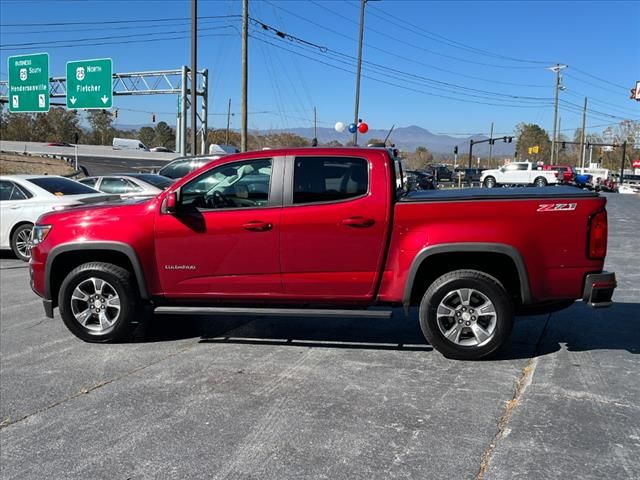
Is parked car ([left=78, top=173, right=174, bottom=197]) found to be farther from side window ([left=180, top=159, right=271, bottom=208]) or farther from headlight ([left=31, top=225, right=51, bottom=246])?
side window ([left=180, top=159, right=271, bottom=208])

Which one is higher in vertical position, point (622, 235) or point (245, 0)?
point (245, 0)

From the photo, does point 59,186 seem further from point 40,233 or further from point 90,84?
point 90,84

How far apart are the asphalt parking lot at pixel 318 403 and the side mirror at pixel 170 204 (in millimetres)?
1315

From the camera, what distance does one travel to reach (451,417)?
400 centimetres

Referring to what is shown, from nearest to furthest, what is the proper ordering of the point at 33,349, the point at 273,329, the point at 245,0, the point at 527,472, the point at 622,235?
the point at 527,472 → the point at 33,349 → the point at 273,329 → the point at 622,235 → the point at 245,0

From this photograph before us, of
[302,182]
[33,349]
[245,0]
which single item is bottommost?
[33,349]

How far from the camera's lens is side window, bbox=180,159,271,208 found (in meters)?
5.44

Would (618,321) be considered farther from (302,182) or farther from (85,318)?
(85,318)

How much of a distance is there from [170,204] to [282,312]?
139 cm

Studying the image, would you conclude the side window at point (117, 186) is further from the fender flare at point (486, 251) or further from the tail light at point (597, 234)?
the tail light at point (597, 234)

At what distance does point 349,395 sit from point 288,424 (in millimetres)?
642

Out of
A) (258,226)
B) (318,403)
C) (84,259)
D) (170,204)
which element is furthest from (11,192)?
(318,403)

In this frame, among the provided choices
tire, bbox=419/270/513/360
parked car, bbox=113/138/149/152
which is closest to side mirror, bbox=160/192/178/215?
tire, bbox=419/270/513/360

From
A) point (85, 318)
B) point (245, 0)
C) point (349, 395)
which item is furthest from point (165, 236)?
point (245, 0)
